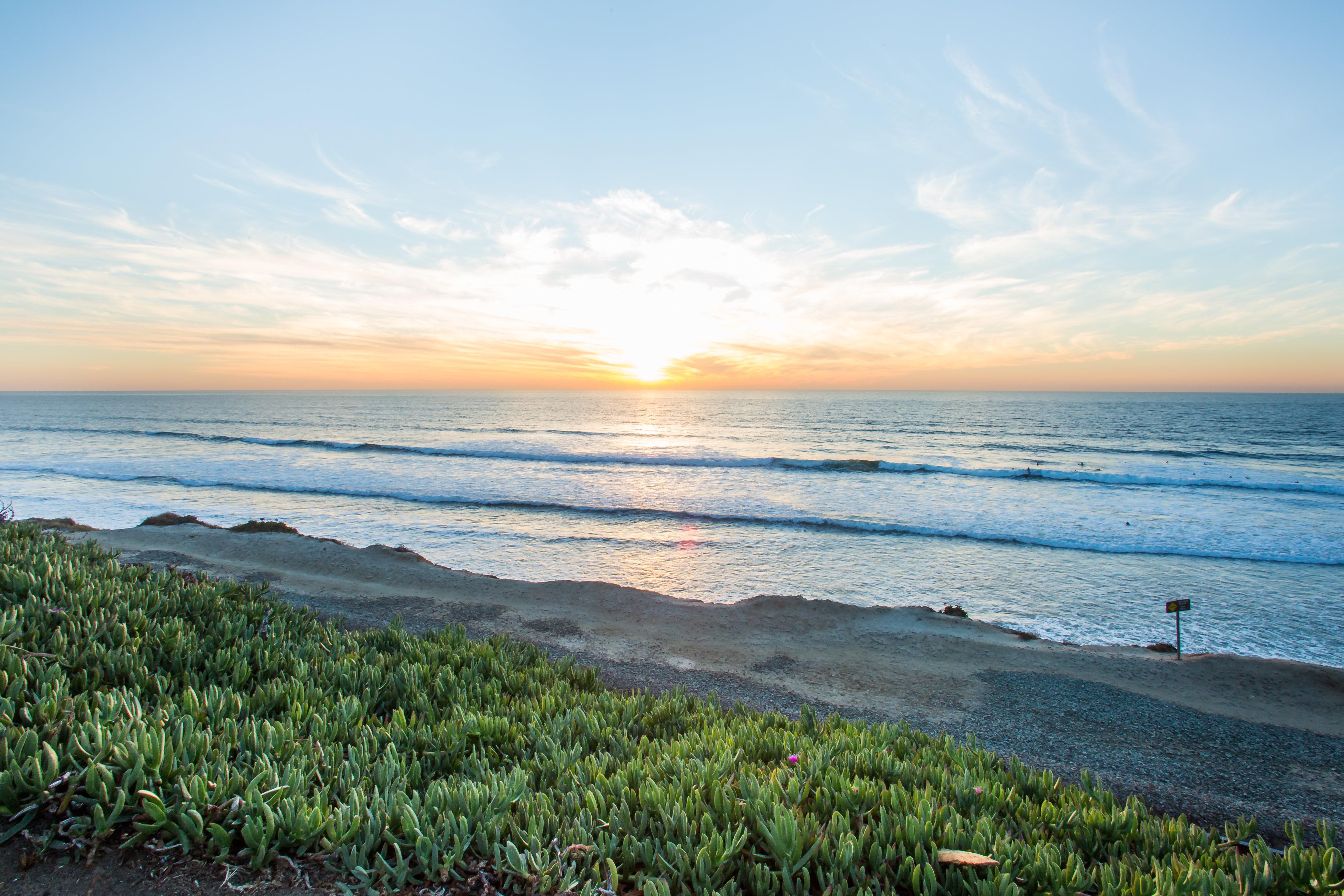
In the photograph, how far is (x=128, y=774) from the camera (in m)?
2.72

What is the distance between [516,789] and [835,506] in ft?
76.0

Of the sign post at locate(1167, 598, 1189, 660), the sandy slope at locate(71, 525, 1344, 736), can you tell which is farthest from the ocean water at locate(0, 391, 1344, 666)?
the sign post at locate(1167, 598, 1189, 660)

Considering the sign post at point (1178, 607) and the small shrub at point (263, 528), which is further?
the small shrub at point (263, 528)

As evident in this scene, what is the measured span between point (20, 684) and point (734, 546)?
1646 centimetres

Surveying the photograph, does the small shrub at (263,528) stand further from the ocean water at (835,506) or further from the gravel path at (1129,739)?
the gravel path at (1129,739)

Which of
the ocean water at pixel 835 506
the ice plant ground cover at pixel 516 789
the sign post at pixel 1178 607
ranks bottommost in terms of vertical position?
the ocean water at pixel 835 506

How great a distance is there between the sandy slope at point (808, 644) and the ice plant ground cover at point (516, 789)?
12.9 feet

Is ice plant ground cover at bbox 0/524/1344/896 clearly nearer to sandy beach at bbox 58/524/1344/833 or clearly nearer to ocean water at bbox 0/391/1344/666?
sandy beach at bbox 58/524/1344/833

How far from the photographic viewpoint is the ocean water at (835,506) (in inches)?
567

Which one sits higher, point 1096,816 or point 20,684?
point 20,684

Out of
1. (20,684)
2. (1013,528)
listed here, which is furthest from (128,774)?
(1013,528)

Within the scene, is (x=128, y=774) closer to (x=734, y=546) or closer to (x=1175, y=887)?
(x=1175, y=887)

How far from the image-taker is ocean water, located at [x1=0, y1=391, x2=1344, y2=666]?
14.4 m

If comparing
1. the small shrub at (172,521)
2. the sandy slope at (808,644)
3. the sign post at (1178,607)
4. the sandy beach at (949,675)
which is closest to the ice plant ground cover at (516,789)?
the sandy beach at (949,675)
